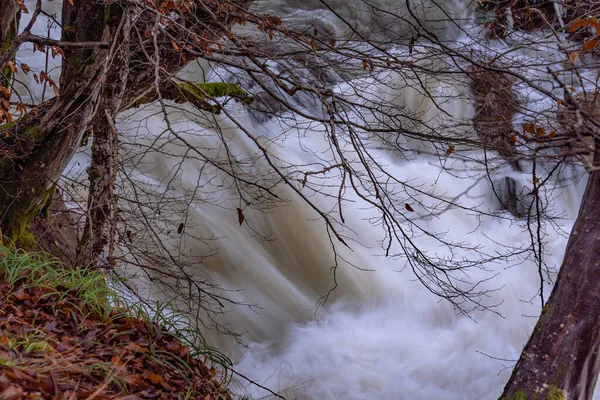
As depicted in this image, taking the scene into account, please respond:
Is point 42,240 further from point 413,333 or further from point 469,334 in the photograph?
point 469,334

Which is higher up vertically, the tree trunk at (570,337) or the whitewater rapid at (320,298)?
the whitewater rapid at (320,298)

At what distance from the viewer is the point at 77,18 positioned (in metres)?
4.91

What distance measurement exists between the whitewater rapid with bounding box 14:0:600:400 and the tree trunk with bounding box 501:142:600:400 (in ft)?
6.50

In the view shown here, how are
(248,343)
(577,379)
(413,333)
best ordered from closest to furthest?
1. (577,379)
2. (248,343)
3. (413,333)

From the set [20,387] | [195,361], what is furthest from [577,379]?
[20,387]

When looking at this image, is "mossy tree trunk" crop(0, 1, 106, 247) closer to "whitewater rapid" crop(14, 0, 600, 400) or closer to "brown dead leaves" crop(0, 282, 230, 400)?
"whitewater rapid" crop(14, 0, 600, 400)

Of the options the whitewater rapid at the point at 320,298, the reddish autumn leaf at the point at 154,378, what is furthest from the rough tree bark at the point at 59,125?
the reddish autumn leaf at the point at 154,378

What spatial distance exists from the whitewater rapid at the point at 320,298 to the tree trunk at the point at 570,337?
6.50 feet

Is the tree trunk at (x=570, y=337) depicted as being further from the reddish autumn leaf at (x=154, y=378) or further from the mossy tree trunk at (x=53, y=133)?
the mossy tree trunk at (x=53, y=133)

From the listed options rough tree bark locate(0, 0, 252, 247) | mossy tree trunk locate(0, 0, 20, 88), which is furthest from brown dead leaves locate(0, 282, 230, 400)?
mossy tree trunk locate(0, 0, 20, 88)

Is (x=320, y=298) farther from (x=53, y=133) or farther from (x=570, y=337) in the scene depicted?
(x=570, y=337)

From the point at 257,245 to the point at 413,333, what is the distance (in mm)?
2245

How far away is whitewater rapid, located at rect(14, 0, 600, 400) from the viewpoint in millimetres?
6566

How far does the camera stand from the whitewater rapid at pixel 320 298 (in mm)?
6566
